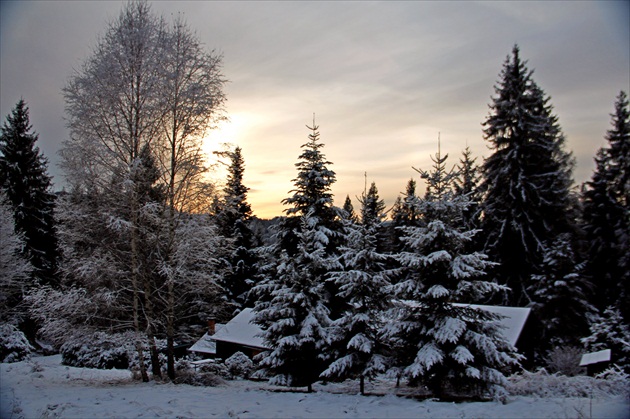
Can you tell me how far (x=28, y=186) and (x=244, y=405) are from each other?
30.3 m

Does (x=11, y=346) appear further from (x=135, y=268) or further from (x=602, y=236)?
(x=602, y=236)

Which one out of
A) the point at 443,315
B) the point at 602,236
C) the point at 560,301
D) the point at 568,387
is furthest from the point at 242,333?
the point at 602,236

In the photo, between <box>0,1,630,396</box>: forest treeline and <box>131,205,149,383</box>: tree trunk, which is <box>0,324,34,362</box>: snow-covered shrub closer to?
<box>0,1,630,396</box>: forest treeline

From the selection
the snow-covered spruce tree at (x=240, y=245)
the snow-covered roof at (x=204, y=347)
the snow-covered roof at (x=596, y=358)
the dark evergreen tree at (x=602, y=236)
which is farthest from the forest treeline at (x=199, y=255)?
the snow-covered spruce tree at (x=240, y=245)

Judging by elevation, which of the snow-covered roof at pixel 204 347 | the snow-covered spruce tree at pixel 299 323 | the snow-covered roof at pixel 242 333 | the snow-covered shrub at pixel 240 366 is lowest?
the snow-covered roof at pixel 204 347

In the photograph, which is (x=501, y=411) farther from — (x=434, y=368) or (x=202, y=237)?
(x=202, y=237)

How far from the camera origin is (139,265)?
13.8 metres

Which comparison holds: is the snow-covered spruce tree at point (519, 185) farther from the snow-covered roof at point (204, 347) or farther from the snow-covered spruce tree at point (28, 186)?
the snow-covered spruce tree at point (28, 186)

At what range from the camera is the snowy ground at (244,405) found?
872 cm

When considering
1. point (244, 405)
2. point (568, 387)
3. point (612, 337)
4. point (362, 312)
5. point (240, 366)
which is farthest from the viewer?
point (612, 337)

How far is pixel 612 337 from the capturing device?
22469mm

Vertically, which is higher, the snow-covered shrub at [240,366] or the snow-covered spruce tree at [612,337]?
the snow-covered spruce tree at [612,337]

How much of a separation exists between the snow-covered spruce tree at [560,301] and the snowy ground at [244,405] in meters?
16.7

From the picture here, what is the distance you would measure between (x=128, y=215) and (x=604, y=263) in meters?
32.5
